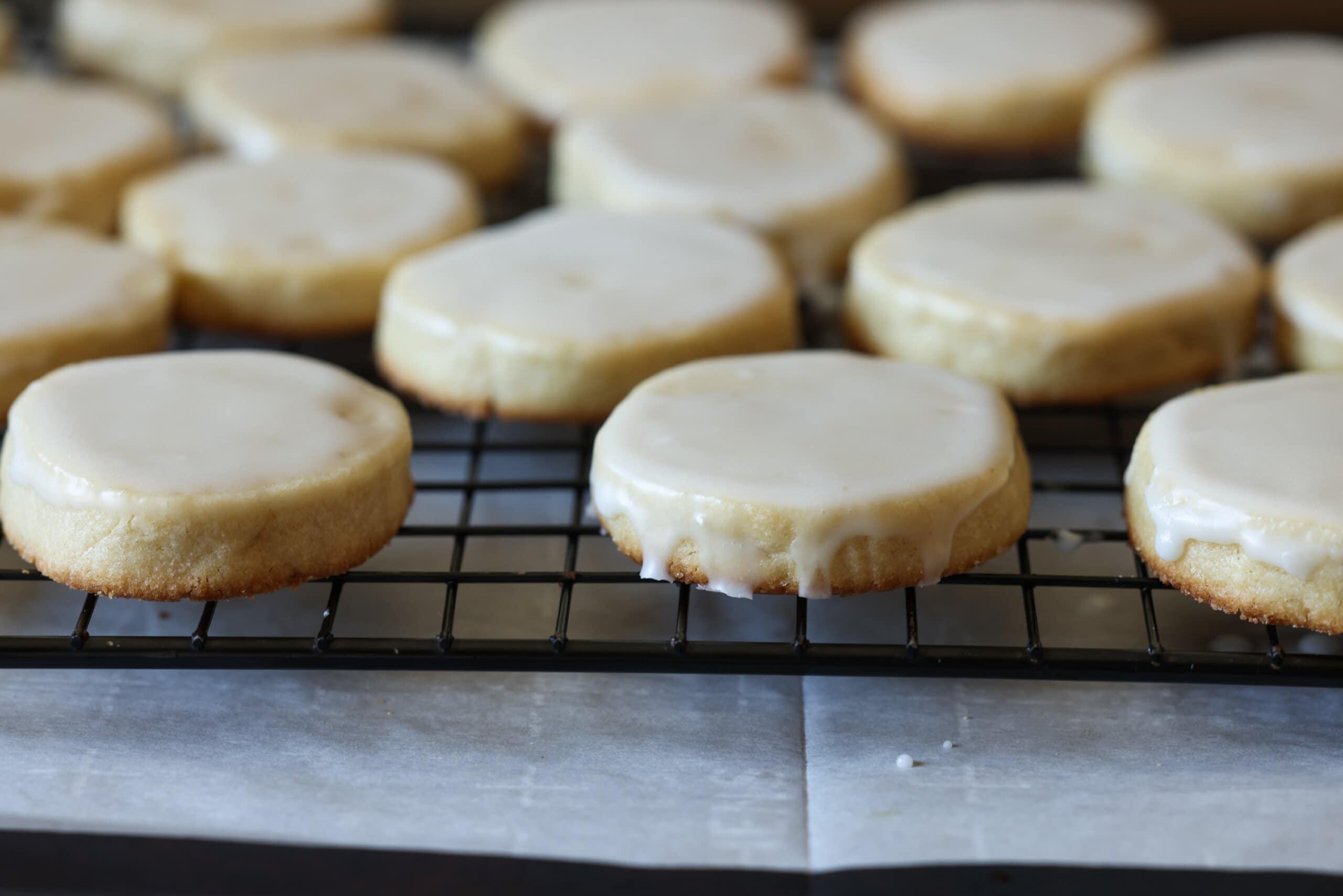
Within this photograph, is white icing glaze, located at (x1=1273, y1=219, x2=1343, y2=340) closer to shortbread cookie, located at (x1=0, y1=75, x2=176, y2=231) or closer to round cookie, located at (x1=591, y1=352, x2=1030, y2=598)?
round cookie, located at (x1=591, y1=352, x2=1030, y2=598)

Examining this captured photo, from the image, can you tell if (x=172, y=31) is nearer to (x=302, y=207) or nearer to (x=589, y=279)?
(x=302, y=207)

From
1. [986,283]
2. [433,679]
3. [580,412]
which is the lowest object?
[433,679]

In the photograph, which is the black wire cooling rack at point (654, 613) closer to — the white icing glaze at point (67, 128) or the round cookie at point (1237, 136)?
the round cookie at point (1237, 136)

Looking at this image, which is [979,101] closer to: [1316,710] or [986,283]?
[986,283]

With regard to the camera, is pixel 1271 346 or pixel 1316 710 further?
pixel 1271 346

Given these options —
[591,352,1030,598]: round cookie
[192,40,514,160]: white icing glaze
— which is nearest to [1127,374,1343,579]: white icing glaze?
[591,352,1030,598]: round cookie

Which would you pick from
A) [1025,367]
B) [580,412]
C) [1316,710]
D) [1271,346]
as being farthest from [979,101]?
[1316,710]
